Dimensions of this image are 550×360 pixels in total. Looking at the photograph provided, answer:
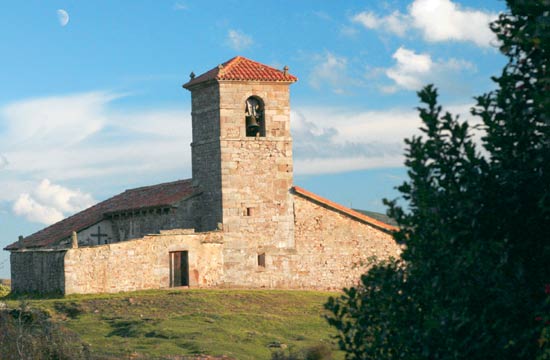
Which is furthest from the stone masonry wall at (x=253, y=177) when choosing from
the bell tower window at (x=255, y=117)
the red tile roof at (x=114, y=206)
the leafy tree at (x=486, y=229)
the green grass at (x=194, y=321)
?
the leafy tree at (x=486, y=229)

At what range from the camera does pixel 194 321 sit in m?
28.9

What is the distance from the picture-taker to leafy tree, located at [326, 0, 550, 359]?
9961 mm

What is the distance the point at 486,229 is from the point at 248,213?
27.0 m

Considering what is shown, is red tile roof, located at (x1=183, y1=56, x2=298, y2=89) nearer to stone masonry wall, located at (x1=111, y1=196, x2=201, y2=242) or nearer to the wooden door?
stone masonry wall, located at (x1=111, y1=196, x2=201, y2=242)

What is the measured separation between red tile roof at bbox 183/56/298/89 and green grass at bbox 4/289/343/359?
8.09m

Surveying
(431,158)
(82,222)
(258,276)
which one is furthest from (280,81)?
(431,158)

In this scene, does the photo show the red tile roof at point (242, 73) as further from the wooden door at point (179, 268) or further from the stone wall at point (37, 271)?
the stone wall at point (37, 271)

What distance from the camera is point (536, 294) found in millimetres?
10055

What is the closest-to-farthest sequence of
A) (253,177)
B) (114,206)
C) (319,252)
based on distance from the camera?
1. (253,177)
2. (319,252)
3. (114,206)

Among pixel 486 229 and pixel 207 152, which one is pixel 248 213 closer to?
pixel 207 152

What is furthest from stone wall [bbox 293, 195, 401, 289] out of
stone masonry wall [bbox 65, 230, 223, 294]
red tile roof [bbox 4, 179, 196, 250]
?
red tile roof [bbox 4, 179, 196, 250]

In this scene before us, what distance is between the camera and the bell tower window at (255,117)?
37.5m

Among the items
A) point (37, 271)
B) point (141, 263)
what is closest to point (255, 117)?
point (141, 263)

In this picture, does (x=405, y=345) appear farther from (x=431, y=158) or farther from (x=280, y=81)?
(x=280, y=81)
